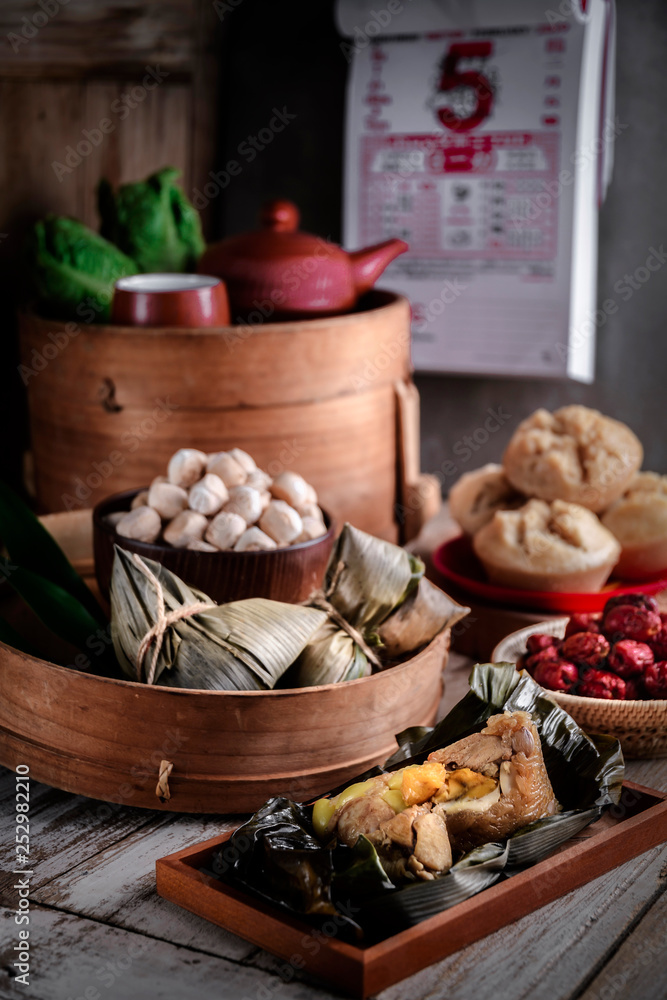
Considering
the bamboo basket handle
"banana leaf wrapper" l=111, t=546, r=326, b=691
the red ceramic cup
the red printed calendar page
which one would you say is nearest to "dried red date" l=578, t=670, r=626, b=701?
"banana leaf wrapper" l=111, t=546, r=326, b=691

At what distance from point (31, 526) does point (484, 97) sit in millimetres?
1398

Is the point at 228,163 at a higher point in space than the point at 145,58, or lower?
lower

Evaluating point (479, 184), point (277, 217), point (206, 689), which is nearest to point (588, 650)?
point (206, 689)

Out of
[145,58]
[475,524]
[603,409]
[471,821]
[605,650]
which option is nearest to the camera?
[471,821]

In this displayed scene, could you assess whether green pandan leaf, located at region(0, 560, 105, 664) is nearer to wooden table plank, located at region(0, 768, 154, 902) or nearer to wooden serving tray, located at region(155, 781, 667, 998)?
wooden table plank, located at region(0, 768, 154, 902)

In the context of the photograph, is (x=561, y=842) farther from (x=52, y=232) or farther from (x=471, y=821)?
(x=52, y=232)

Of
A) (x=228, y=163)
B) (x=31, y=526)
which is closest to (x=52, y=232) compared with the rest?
(x=31, y=526)

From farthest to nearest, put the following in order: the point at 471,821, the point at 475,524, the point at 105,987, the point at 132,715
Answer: the point at 475,524 → the point at 132,715 → the point at 471,821 → the point at 105,987

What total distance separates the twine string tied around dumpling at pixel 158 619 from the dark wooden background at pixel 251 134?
0.95 metres

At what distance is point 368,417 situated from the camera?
173 cm

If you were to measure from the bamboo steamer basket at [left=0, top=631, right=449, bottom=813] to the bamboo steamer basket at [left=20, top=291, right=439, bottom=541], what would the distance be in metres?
0.47

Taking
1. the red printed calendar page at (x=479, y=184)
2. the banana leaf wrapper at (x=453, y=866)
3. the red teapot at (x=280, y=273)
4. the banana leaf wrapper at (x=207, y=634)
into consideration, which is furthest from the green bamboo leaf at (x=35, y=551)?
the red printed calendar page at (x=479, y=184)

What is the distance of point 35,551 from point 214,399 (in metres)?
0.40

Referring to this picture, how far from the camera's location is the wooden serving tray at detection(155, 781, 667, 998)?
795 millimetres
